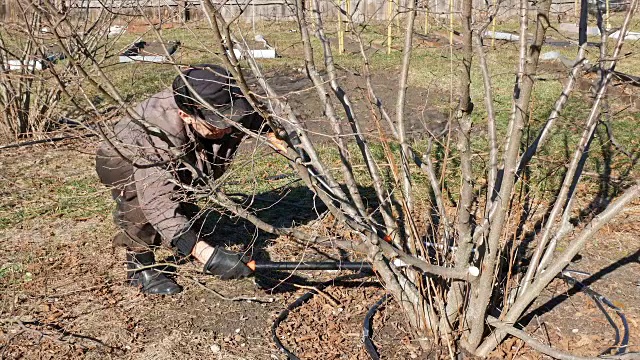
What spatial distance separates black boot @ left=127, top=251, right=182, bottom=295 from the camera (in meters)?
4.39

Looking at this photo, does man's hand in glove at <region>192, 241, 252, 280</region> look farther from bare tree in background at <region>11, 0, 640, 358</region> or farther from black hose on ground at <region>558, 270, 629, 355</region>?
black hose on ground at <region>558, 270, 629, 355</region>

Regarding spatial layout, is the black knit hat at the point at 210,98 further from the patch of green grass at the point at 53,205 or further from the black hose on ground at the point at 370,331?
the patch of green grass at the point at 53,205

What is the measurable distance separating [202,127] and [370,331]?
1379 mm

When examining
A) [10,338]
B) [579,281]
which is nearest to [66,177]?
[10,338]

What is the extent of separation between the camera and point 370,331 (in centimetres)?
384

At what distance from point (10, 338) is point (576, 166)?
9.69 ft

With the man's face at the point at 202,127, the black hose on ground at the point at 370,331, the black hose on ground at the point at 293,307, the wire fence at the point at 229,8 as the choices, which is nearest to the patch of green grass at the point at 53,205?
the wire fence at the point at 229,8

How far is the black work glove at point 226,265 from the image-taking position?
3.81 metres

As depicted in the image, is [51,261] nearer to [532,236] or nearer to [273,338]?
[273,338]

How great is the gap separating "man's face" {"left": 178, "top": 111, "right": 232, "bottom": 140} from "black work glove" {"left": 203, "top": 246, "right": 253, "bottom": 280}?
64 centimetres

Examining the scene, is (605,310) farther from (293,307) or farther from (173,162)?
(173,162)

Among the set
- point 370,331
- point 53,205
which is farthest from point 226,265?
point 53,205

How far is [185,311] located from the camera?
13.7ft

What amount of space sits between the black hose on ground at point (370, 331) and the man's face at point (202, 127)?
4.01 feet
